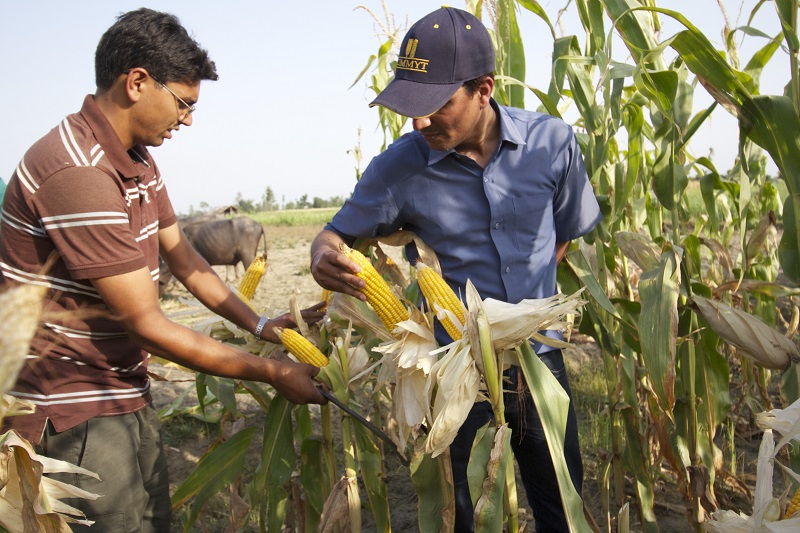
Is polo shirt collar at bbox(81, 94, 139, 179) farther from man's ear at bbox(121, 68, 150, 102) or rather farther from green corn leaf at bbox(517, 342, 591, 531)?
green corn leaf at bbox(517, 342, 591, 531)

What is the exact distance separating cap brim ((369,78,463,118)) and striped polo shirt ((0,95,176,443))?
2.61 feet

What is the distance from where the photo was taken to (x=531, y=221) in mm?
2207

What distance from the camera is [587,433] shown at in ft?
13.2

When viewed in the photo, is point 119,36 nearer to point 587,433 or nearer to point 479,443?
point 479,443

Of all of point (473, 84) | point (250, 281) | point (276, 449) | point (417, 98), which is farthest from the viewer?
point (250, 281)

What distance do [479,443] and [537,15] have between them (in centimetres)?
200

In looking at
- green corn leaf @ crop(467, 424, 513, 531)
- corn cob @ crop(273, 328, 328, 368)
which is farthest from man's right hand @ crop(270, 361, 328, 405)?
green corn leaf @ crop(467, 424, 513, 531)

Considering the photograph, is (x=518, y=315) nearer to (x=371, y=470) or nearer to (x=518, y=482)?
(x=371, y=470)

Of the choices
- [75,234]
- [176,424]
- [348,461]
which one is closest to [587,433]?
[348,461]

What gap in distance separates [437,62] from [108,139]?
1008mm

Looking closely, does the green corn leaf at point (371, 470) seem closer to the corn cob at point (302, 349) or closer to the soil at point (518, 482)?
the corn cob at point (302, 349)

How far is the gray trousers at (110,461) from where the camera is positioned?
1.87 m

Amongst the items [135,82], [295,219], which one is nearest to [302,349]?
[135,82]

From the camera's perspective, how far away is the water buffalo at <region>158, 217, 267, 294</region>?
11.3 metres
